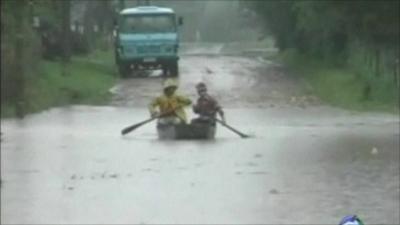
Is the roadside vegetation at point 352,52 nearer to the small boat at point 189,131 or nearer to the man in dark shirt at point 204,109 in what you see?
the man in dark shirt at point 204,109

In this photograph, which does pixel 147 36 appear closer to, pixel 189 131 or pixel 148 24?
pixel 148 24

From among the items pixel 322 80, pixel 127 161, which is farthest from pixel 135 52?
pixel 127 161

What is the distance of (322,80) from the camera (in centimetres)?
4744

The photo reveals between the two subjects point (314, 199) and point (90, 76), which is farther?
point (90, 76)

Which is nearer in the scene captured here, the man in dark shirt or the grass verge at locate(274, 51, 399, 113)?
the man in dark shirt

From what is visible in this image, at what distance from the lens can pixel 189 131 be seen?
2594 cm

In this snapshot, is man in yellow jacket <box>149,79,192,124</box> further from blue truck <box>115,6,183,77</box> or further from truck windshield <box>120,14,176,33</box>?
truck windshield <box>120,14,176,33</box>

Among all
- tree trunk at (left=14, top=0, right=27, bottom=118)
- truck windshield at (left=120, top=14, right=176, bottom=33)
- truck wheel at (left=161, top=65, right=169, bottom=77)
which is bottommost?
truck wheel at (left=161, top=65, right=169, bottom=77)

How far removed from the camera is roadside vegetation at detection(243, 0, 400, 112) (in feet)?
125

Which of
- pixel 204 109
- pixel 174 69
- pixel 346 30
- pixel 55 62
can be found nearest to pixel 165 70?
pixel 174 69

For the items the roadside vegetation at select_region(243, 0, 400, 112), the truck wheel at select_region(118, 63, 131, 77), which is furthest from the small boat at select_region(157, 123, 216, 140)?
the truck wheel at select_region(118, 63, 131, 77)

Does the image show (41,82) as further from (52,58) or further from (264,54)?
(264,54)

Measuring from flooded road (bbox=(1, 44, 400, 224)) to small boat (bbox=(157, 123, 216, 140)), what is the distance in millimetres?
251

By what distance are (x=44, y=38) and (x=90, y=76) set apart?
17.2 feet
